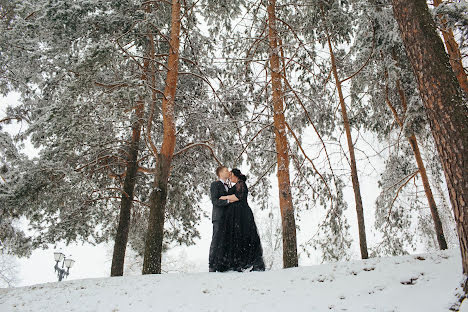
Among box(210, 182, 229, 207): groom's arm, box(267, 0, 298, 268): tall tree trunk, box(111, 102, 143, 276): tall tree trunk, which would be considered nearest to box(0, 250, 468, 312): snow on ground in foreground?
box(267, 0, 298, 268): tall tree trunk

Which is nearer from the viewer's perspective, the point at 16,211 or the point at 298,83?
the point at 16,211

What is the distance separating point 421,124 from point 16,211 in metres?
9.43

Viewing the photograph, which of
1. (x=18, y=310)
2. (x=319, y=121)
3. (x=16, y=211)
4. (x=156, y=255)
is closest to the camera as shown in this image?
(x=18, y=310)

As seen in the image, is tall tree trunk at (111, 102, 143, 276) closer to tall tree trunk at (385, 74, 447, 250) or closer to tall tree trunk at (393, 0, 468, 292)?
tall tree trunk at (393, 0, 468, 292)

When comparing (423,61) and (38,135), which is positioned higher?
(38,135)

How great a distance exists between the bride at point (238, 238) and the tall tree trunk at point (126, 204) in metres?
3.88

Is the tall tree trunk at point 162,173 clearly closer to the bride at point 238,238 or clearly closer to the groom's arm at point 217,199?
the groom's arm at point 217,199

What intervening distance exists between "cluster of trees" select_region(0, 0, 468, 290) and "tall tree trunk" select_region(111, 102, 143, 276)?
35 mm

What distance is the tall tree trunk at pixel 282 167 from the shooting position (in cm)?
642

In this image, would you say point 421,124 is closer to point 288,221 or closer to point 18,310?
point 288,221

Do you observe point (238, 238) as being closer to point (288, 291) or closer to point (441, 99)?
point (288, 291)

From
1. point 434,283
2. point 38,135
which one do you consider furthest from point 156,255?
point 434,283

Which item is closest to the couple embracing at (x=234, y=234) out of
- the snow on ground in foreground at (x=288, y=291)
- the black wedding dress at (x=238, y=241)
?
the black wedding dress at (x=238, y=241)

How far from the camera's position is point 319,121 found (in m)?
8.66
